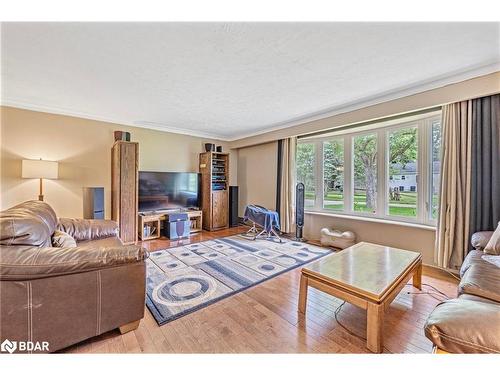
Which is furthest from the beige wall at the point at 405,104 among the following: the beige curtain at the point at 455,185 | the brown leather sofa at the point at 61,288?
the brown leather sofa at the point at 61,288

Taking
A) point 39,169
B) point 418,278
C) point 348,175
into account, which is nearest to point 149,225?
point 39,169

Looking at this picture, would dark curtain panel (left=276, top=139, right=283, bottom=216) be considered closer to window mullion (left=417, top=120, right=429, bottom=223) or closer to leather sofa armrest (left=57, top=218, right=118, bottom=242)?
window mullion (left=417, top=120, right=429, bottom=223)

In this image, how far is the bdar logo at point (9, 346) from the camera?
3.84ft

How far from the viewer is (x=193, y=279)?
7.71 ft

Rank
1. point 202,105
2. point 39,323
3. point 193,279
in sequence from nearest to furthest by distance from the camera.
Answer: point 39,323
point 193,279
point 202,105

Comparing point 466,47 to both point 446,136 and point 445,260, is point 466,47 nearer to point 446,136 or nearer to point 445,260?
point 446,136

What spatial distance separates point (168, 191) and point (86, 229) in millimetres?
1952

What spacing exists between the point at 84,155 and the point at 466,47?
502 cm

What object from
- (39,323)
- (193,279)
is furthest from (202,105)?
(39,323)

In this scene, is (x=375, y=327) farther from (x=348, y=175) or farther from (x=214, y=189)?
(x=214, y=189)

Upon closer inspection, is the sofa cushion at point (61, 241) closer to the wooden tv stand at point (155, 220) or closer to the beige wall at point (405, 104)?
the wooden tv stand at point (155, 220)

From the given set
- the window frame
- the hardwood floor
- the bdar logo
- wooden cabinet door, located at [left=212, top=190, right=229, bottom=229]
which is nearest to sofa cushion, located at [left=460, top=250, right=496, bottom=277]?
the hardwood floor

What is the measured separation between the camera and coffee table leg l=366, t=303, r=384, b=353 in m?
1.37

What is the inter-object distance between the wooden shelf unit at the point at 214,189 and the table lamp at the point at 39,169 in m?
2.51
